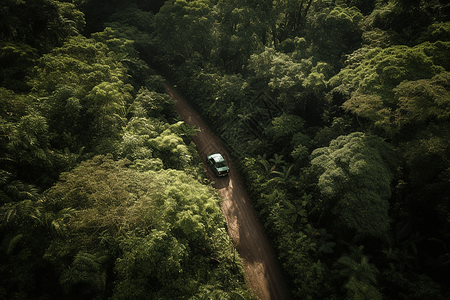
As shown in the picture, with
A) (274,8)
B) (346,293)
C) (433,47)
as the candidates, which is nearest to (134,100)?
(274,8)

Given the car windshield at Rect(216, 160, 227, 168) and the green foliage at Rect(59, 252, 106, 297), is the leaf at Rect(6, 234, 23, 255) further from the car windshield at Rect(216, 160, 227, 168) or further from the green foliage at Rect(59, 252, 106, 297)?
the car windshield at Rect(216, 160, 227, 168)

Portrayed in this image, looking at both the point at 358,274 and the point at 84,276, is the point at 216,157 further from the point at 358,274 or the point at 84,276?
the point at 84,276

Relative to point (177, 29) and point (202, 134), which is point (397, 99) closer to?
point (202, 134)

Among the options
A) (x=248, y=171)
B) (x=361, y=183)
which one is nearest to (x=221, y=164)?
(x=248, y=171)

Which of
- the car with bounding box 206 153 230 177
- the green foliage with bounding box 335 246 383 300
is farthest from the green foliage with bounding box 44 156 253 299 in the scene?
the car with bounding box 206 153 230 177

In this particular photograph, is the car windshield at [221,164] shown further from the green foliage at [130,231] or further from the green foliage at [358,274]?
the green foliage at [358,274]

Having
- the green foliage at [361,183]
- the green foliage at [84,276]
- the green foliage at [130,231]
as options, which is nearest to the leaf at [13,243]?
the green foliage at [130,231]
